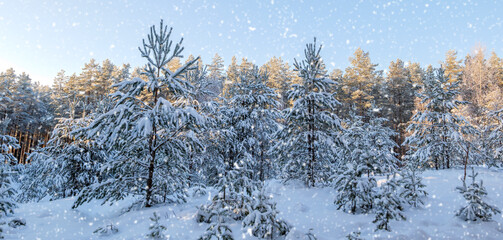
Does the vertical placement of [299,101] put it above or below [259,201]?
above

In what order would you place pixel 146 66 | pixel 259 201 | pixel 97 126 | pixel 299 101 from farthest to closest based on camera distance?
1. pixel 299 101
2. pixel 146 66
3. pixel 97 126
4. pixel 259 201

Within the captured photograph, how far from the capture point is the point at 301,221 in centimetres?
626

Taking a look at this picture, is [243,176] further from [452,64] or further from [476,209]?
[452,64]

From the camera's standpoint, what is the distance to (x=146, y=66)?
762cm

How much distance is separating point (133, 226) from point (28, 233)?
226 cm

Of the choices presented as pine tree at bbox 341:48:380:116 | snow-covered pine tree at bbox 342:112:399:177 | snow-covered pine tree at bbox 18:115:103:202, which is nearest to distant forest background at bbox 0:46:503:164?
pine tree at bbox 341:48:380:116

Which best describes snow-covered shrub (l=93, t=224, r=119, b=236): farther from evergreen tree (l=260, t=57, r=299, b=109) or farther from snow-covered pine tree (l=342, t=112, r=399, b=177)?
evergreen tree (l=260, t=57, r=299, b=109)

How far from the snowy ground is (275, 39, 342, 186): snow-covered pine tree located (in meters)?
1.73

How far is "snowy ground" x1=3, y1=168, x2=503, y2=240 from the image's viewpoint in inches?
206

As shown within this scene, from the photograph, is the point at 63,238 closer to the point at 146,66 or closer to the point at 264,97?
the point at 146,66

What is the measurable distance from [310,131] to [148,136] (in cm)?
636

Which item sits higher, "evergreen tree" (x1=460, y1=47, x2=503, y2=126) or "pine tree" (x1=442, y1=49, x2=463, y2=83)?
"pine tree" (x1=442, y1=49, x2=463, y2=83)

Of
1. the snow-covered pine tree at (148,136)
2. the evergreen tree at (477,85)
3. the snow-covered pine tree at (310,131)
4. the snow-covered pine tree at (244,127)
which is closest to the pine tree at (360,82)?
the evergreen tree at (477,85)

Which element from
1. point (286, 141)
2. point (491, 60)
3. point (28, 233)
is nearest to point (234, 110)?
point (286, 141)
